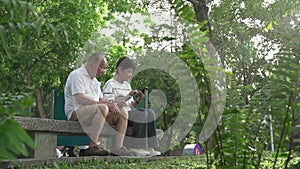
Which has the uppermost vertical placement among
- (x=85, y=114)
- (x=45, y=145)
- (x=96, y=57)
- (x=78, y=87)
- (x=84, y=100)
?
(x=96, y=57)

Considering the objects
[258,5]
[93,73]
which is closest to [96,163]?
[93,73]

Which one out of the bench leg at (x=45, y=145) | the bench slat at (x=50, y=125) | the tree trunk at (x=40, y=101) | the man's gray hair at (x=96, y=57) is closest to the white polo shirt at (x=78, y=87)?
the man's gray hair at (x=96, y=57)

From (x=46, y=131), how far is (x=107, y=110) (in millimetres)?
886

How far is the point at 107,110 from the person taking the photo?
555 centimetres

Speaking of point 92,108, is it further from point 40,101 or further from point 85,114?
point 40,101

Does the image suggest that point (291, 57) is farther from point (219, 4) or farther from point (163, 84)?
point (163, 84)

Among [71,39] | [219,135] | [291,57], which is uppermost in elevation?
[71,39]

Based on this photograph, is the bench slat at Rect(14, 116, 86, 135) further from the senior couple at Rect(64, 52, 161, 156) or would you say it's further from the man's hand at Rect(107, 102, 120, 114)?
the man's hand at Rect(107, 102, 120, 114)

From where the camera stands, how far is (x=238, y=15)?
51.0ft

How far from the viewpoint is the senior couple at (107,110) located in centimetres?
555

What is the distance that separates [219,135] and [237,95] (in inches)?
8.4

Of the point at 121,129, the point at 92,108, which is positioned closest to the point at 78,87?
the point at 92,108

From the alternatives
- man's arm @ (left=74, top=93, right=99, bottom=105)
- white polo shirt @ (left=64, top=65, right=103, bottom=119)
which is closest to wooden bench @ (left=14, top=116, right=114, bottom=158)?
man's arm @ (left=74, top=93, right=99, bottom=105)

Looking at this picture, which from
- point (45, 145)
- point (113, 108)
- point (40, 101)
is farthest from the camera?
point (40, 101)
